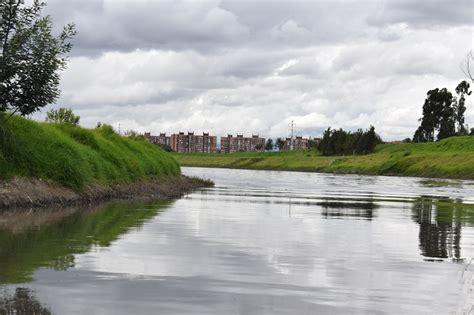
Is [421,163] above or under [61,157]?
above

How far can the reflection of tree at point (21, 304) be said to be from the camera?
29.0 ft

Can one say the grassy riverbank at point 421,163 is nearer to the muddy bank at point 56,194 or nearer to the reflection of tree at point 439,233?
the muddy bank at point 56,194

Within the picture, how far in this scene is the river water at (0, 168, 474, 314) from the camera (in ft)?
32.7

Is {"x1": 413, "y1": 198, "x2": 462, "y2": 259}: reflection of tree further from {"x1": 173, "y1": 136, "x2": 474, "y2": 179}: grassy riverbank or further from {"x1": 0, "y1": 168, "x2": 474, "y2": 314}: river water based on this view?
{"x1": 173, "y1": 136, "x2": 474, "y2": 179}: grassy riverbank

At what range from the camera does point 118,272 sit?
12242 millimetres

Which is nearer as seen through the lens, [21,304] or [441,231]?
[21,304]

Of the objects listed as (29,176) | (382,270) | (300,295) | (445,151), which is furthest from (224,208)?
(445,151)

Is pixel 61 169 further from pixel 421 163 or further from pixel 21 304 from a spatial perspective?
pixel 421 163

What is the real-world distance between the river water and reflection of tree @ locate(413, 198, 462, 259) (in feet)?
0.21

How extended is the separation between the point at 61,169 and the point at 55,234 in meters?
12.9

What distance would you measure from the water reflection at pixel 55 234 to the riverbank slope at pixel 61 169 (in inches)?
77.9

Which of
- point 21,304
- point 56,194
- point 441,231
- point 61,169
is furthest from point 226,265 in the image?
→ point 61,169

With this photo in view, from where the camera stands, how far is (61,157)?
3117cm

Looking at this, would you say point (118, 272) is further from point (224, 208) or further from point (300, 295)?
point (224, 208)
